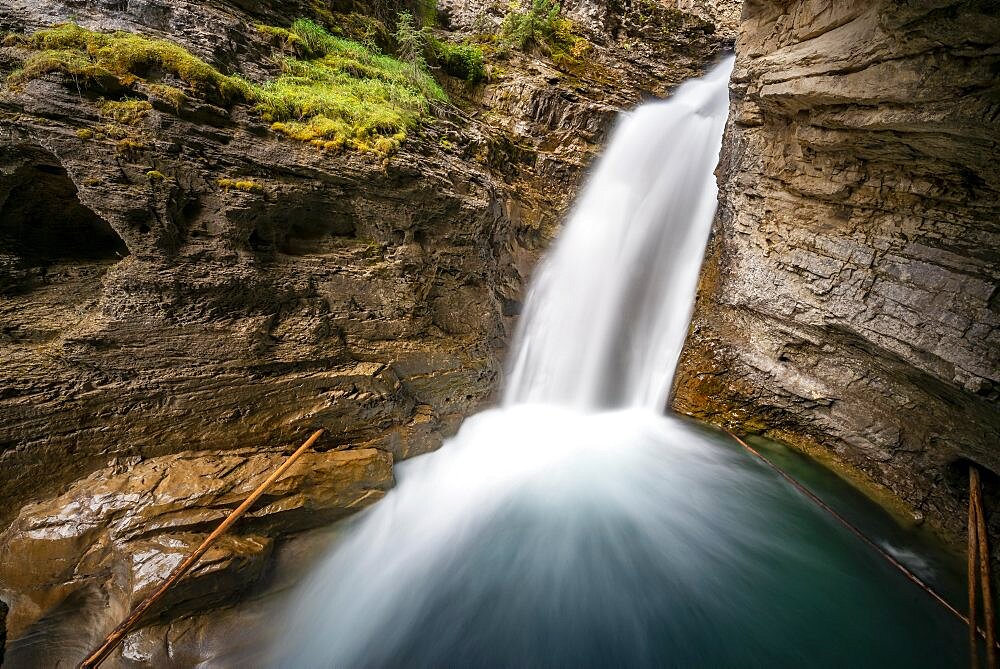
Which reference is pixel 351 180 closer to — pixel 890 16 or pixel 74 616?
pixel 74 616

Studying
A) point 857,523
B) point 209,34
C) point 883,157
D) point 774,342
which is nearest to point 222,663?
point 209,34

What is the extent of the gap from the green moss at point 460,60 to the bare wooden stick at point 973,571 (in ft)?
33.2

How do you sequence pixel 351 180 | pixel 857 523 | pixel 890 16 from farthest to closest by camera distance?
pixel 857 523 < pixel 351 180 < pixel 890 16

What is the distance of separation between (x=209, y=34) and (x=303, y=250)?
2682 mm

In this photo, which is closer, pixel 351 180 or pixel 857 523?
pixel 351 180

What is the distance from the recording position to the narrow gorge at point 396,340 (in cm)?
291

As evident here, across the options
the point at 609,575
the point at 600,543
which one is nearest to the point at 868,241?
the point at 600,543

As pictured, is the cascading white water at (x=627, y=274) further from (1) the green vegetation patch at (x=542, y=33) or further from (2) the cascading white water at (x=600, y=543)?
(1) the green vegetation patch at (x=542, y=33)

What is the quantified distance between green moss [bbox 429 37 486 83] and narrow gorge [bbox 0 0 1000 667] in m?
1.53

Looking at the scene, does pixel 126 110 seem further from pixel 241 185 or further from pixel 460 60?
pixel 460 60

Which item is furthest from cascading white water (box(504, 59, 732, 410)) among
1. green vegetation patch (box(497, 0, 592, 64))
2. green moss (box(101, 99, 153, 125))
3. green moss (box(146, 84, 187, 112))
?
green moss (box(101, 99, 153, 125))

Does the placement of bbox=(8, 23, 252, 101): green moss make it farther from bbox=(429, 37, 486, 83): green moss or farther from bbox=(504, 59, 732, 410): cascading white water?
bbox=(504, 59, 732, 410): cascading white water

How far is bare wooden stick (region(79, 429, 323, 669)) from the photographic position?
221 centimetres

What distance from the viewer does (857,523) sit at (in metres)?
4.40
